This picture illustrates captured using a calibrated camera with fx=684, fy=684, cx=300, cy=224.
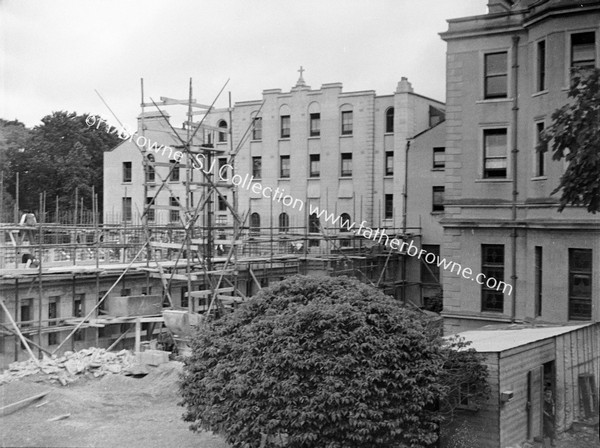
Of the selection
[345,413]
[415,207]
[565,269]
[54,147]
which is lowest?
[345,413]

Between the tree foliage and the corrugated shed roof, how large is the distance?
3.59ft

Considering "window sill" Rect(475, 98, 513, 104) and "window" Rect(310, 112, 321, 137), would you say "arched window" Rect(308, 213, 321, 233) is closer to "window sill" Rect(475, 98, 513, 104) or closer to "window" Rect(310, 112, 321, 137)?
"window" Rect(310, 112, 321, 137)

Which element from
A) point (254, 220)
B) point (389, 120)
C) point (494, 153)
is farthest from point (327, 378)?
point (389, 120)

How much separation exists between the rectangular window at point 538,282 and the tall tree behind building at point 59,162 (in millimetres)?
15838

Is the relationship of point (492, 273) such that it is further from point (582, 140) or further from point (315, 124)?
point (315, 124)

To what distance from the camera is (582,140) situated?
37.2ft

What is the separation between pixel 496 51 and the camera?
15.2m

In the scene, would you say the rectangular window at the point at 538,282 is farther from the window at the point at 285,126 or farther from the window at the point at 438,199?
the window at the point at 285,126

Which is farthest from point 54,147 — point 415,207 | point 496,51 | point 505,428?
point 505,428

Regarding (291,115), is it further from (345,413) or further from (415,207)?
(345,413)

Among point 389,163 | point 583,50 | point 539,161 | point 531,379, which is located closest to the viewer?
point 531,379

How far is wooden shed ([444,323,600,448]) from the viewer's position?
1018 cm

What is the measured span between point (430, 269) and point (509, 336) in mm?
6932

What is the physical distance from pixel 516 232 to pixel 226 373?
8016mm
